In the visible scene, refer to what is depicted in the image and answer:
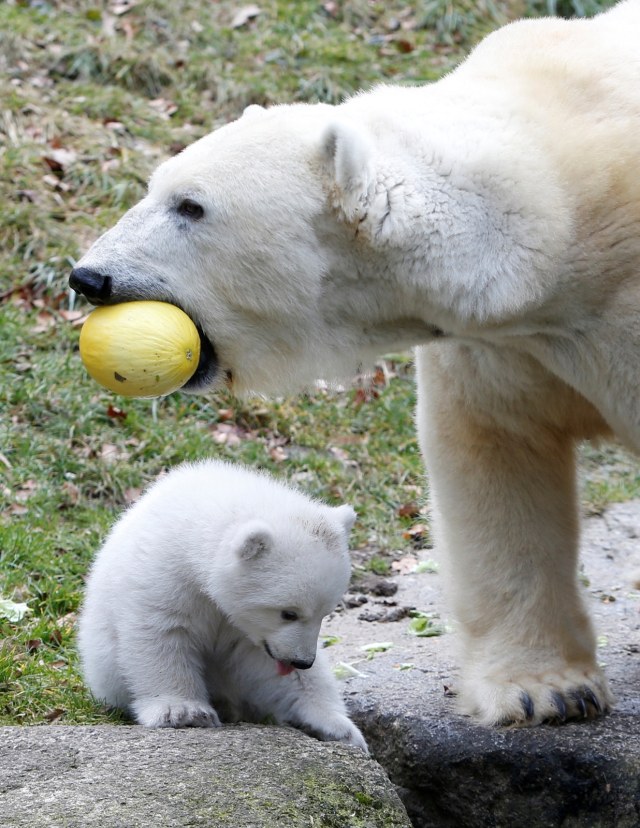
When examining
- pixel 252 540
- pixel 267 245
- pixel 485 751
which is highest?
pixel 267 245

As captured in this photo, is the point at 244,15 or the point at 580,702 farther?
the point at 244,15

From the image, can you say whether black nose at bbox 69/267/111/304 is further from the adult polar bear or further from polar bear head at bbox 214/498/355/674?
polar bear head at bbox 214/498/355/674

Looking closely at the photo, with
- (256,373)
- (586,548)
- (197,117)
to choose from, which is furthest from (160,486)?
(197,117)

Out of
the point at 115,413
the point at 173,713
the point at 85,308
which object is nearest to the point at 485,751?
the point at 173,713

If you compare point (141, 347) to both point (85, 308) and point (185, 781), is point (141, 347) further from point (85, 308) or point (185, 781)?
point (85, 308)

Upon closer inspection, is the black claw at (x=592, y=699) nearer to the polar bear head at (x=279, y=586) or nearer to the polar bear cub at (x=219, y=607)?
the polar bear cub at (x=219, y=607)

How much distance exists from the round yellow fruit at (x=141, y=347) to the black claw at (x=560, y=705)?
5.27 ft

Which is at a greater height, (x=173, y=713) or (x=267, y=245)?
(x=267, y=245)

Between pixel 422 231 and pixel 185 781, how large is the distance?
58.4 inches

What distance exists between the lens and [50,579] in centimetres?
495

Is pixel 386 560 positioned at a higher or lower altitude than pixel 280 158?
lower

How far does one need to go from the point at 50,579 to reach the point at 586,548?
276cm

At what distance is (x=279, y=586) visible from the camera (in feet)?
11.7

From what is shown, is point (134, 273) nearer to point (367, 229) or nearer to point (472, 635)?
point (367, 229)
